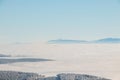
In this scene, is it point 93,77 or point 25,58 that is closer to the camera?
point 93,77

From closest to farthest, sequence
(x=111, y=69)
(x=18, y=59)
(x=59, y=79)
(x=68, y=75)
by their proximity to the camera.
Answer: (x=59, y=79), (x=68, y=75), (x=111, y=69), (x=18, y=59)

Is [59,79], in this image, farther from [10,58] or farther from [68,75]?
[10,58]

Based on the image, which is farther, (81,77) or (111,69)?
(111,69)

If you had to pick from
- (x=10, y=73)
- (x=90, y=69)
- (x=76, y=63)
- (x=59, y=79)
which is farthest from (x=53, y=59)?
(x=59, y=79)

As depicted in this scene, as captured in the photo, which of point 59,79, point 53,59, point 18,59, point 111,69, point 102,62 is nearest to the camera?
point 59,79

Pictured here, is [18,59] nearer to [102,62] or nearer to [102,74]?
[102,62]

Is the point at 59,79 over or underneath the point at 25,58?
underneath

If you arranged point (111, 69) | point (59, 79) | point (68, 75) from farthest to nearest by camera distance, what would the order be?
point (111, 69)
point (68, 75)
point (59, 79)

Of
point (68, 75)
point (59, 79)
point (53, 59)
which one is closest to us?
point (59, 79)

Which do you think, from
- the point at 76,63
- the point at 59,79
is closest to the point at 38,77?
the point at 59,79
